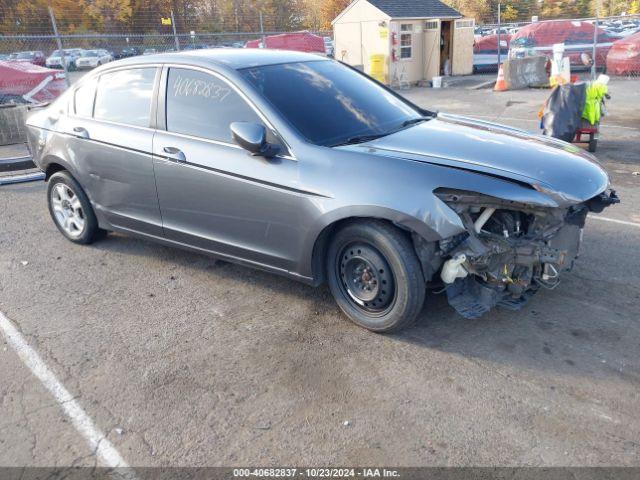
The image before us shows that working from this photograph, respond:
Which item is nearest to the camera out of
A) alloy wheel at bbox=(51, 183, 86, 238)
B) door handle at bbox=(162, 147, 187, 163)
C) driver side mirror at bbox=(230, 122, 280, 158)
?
driver side mirror at bbox=(230, 122, 280, 158)

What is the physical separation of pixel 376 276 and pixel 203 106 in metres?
1.87

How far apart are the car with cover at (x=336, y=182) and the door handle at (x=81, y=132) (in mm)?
48

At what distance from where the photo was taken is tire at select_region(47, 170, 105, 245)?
529 centimetres

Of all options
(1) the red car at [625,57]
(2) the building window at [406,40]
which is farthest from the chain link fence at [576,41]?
(2) the building window at [406,40]

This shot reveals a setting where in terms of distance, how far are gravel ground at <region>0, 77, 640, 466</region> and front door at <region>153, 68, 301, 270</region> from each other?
0.48 meters

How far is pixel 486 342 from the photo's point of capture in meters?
3.61

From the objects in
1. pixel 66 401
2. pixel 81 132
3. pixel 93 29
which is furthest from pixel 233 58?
pixel 93 29

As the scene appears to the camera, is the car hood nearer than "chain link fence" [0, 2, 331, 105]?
Yes

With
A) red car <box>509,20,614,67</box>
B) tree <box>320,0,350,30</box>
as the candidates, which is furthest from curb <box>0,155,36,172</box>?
tree <box>320,0,350,30</box>

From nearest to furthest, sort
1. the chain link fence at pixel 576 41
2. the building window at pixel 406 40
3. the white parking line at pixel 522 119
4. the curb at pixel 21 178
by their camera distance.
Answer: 1. the curb at pixel 21 178
2. the white parking line at pixel 522 119
3. the chain link fence at pixel 576 41
4. the building window at pixel 406 40

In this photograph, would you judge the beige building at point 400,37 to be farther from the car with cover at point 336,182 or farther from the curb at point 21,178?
the car with cover at point 336,182

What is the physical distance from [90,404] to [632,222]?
508cm

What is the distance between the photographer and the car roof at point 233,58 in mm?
4297

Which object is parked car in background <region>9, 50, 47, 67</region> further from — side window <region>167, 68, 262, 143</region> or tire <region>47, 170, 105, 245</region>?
side window <region>167, 68, 262, 143</region>
